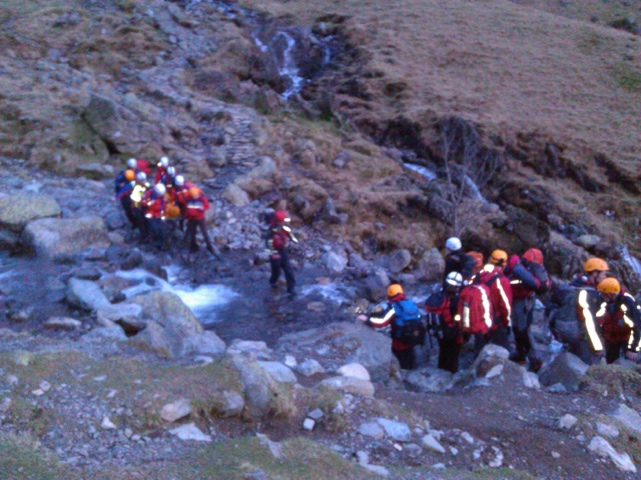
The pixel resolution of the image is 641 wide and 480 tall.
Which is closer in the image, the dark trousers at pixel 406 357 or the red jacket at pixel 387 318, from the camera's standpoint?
the red jacket at pixel 387 318

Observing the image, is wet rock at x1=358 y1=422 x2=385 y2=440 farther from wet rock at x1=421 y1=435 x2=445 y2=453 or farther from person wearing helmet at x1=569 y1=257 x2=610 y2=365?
person wearing helmet at x1=569 y1=257 x2=610 y2=365

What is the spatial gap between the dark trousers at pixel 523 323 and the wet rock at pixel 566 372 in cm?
86

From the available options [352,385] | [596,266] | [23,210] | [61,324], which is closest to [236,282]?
[61,324]

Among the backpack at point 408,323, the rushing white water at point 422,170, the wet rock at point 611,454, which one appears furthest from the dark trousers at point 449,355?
the rushing white water at point 422,170

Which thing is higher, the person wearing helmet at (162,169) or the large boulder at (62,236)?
the person wearing helmet at (162,169)

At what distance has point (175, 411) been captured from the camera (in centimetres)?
405

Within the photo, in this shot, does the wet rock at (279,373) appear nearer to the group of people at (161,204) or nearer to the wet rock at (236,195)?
the group of people at (161,204)

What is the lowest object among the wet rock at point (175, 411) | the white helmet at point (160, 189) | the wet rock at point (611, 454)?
the white helmet at point (160, 189)

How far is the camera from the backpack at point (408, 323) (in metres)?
7.22

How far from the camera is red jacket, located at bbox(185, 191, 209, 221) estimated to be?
35.3 ft

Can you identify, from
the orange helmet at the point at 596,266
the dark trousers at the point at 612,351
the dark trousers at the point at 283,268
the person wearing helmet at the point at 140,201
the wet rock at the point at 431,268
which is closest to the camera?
the orange helmet at the point at 596,266

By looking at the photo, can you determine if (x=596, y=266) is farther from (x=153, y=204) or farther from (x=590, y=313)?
(x=153, y=204)

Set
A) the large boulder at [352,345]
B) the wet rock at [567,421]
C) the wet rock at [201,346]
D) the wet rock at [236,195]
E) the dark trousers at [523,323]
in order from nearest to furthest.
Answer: the wet rock at [567,421] < the wet rock at [201,346] < the large boulder at [352,345] < the dark trousers at [523,323] < the wet rock at [236,195]

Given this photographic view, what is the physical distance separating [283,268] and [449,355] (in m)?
3.91
